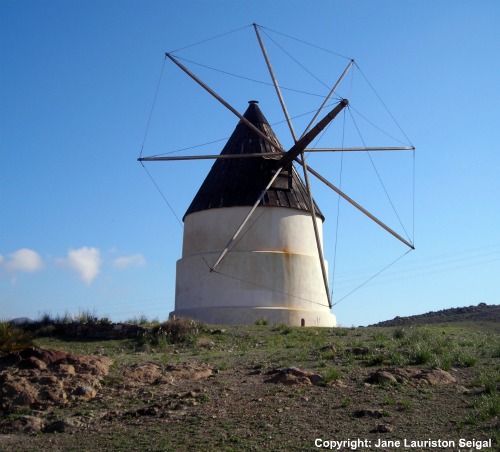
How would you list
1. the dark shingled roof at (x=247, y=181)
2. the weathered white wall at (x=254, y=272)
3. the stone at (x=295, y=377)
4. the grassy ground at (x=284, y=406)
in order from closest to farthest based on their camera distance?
the grassy ground at (x=284, y=406)
the stone at (x=295, y=377)
the weathered white wall at (x=254, y=272)
the dark shingled roof at (x=247, y=181)

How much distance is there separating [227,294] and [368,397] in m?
11.1

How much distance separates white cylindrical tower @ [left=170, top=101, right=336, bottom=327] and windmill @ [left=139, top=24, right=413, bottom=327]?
27 millimetres

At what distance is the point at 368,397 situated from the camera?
30.4 feet

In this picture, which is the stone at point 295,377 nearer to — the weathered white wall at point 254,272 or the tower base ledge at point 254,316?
the tower base ledge at point 254,316

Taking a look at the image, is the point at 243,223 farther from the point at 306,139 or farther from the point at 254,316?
the point at 306,139

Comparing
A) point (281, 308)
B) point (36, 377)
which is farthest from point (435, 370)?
point (281, 308)

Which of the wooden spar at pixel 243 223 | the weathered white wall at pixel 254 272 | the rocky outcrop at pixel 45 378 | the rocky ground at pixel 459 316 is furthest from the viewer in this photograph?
the rocky ground at pixel 459 316

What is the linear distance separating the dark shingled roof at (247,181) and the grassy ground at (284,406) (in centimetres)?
891

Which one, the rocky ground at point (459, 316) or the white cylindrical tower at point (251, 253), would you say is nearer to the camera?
the white cylindrical tower at point (251, 253)

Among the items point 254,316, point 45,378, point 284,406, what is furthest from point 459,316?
point 45,378

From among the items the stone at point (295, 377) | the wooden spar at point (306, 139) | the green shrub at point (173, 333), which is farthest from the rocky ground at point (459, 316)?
the stone at point (295, 377)

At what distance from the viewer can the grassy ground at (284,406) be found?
7.95m

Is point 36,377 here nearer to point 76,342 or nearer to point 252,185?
point 76,342

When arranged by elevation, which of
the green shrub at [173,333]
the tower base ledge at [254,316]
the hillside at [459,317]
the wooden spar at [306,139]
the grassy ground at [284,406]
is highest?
the wooden spar at [306,139]
